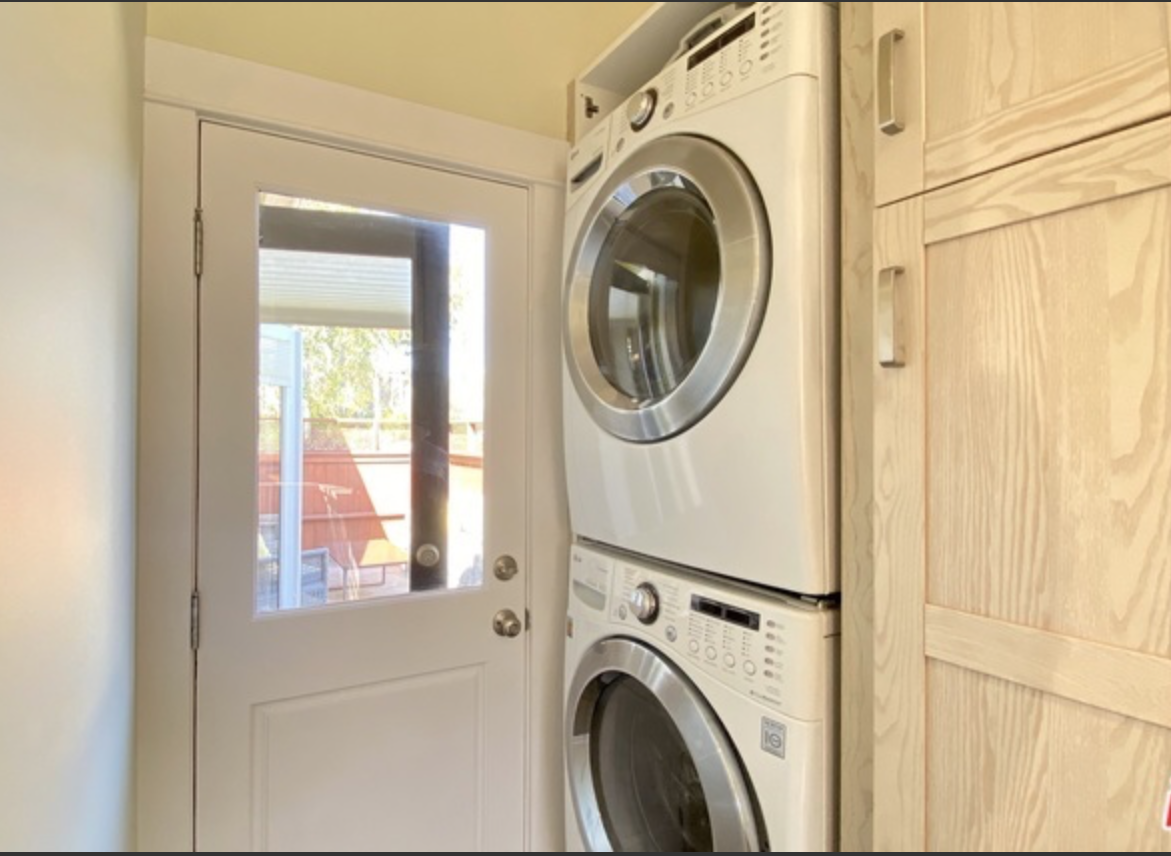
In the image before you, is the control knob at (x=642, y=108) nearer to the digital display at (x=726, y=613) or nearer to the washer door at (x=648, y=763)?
the digital display at (x=726, y=613)

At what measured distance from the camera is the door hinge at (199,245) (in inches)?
45.2

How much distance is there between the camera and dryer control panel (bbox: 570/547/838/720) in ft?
2.73

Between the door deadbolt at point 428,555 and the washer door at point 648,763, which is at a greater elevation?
the door deadbolt at point 428,555

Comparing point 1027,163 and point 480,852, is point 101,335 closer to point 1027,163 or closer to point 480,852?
point 1027,163

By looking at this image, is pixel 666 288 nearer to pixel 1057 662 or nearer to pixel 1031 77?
pixel 1031 77

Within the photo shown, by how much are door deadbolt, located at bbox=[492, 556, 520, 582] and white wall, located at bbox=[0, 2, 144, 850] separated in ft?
2.28

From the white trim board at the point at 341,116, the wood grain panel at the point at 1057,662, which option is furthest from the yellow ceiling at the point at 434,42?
the wood grain panel at the point at 1057,662

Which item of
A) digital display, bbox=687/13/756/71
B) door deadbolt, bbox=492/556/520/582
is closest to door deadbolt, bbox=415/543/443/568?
door deadbolt, bbox=492/556/520/582

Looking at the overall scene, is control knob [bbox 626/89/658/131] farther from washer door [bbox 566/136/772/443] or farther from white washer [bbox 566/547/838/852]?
white washer [bbox 566/547/838/852]

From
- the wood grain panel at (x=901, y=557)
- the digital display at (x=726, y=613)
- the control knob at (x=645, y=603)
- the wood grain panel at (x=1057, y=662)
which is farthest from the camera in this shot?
the control knob at (x=645, y=603)

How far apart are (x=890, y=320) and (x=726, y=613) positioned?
48cm

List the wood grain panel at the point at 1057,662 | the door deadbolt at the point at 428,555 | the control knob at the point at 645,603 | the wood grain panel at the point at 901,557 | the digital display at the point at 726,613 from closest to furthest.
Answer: the wood grain panel at the point at 1057,662 < the wood grain panel at the point at 901,557 < the digital display at the point at 726,613 < the control knob at the point at 645,603 < the door deadbolt at the point at 428,555

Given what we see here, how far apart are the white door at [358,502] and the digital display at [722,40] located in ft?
1.88

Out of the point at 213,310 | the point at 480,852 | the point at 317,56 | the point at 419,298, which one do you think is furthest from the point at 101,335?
the point at 480,852
